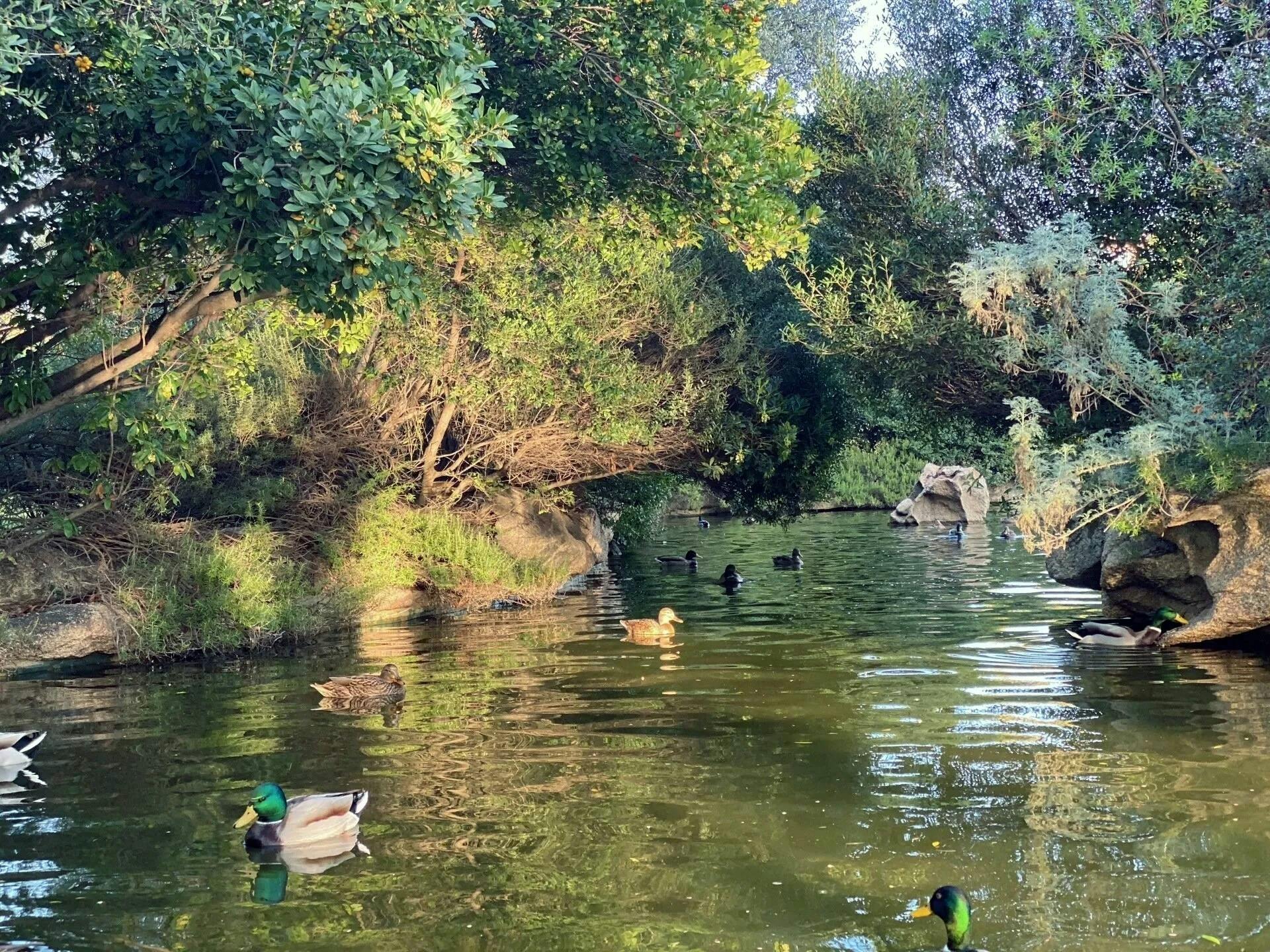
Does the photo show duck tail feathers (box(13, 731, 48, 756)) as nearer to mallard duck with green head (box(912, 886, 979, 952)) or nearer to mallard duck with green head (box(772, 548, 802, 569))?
mallard duck with green head (box(912, 886, 979, 952))

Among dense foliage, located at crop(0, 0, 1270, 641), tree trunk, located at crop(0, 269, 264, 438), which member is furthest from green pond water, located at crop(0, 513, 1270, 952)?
tree trunk, located at crop(0, 269, 264, 438)

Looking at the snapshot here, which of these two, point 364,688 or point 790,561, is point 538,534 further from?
point 364,688

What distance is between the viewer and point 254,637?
18328 millimetres

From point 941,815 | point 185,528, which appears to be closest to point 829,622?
point 185,528

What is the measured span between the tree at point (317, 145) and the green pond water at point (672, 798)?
3.97 meters

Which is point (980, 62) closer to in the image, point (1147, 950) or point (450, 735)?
point (450, 735)

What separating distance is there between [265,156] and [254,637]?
10.6m

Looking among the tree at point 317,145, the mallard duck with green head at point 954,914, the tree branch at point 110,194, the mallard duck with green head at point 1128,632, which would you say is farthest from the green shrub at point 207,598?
the mallard duck with green head at point 954,914

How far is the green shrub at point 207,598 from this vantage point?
17.2 m

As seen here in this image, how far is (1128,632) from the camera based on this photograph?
54.6ft

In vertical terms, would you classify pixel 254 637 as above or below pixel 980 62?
below

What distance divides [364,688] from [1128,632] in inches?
391

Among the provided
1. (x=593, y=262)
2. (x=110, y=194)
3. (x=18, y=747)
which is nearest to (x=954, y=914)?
(x=18, y=747)

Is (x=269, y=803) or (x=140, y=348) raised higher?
(x=140, y=348)
